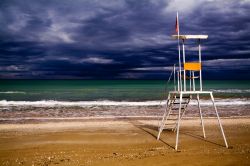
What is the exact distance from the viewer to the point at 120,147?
1022cm

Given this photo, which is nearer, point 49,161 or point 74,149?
point 49,161

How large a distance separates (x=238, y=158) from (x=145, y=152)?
2.80 meters

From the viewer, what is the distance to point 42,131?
13750 millimetres

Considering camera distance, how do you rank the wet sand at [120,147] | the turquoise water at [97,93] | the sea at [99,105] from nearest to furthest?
the wet sand at [120,147], the sea at [99,105], the turquoise water at [97,93]

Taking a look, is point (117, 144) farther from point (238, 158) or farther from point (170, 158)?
point (238, 158)

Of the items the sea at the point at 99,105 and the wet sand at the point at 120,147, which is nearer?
the wet sand at the point at 120,147

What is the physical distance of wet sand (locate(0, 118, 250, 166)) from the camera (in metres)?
8.46

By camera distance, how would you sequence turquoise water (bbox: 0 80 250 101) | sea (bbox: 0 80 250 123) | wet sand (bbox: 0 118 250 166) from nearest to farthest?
wet sand (bbox: 0 118 250 166)
sea (bbox: 0 80 250 123)
turquoise water (bbox: 0 80 250 101)

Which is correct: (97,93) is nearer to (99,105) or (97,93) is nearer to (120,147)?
(99,105)

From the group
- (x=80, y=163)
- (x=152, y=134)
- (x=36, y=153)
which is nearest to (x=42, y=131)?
(x=36, y=153)

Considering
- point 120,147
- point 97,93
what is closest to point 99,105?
point 120,147

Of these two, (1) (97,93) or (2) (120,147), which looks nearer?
(2) (120,147)

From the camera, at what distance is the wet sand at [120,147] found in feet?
27.8

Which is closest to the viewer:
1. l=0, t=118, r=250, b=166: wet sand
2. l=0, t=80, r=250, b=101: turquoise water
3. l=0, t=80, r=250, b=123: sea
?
l=0, t=118, r=250, b=166: wet sand
